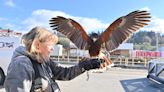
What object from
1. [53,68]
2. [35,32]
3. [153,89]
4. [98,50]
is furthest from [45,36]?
[153,89]

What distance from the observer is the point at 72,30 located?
167 inches

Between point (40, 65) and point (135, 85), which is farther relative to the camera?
point (135, 85)

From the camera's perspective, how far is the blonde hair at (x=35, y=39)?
7.78ft

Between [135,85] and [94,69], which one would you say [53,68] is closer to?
[94,69]

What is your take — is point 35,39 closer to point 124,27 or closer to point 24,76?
point 24,76

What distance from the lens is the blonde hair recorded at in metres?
2.37

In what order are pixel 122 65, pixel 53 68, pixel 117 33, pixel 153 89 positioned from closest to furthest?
pixel 53 68, pixel 153 89, pixel 117 33, pixel 122 65

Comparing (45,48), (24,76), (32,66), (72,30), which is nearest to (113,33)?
(72,30)

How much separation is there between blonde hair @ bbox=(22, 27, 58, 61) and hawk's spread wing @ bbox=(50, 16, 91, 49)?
1395 mm

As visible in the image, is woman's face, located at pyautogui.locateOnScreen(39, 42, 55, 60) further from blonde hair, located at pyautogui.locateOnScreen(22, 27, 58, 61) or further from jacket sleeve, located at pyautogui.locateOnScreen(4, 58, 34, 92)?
jacket sleeve, located at pyautogui.locateOnScreen(4, 58, 34, 92)

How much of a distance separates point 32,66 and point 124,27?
171cm

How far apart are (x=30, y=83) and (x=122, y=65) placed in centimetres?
2735

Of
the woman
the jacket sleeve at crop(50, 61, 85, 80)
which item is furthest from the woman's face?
the jacket sleeve at crop(50, 61, 85, 80)

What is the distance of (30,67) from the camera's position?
2.31 m
